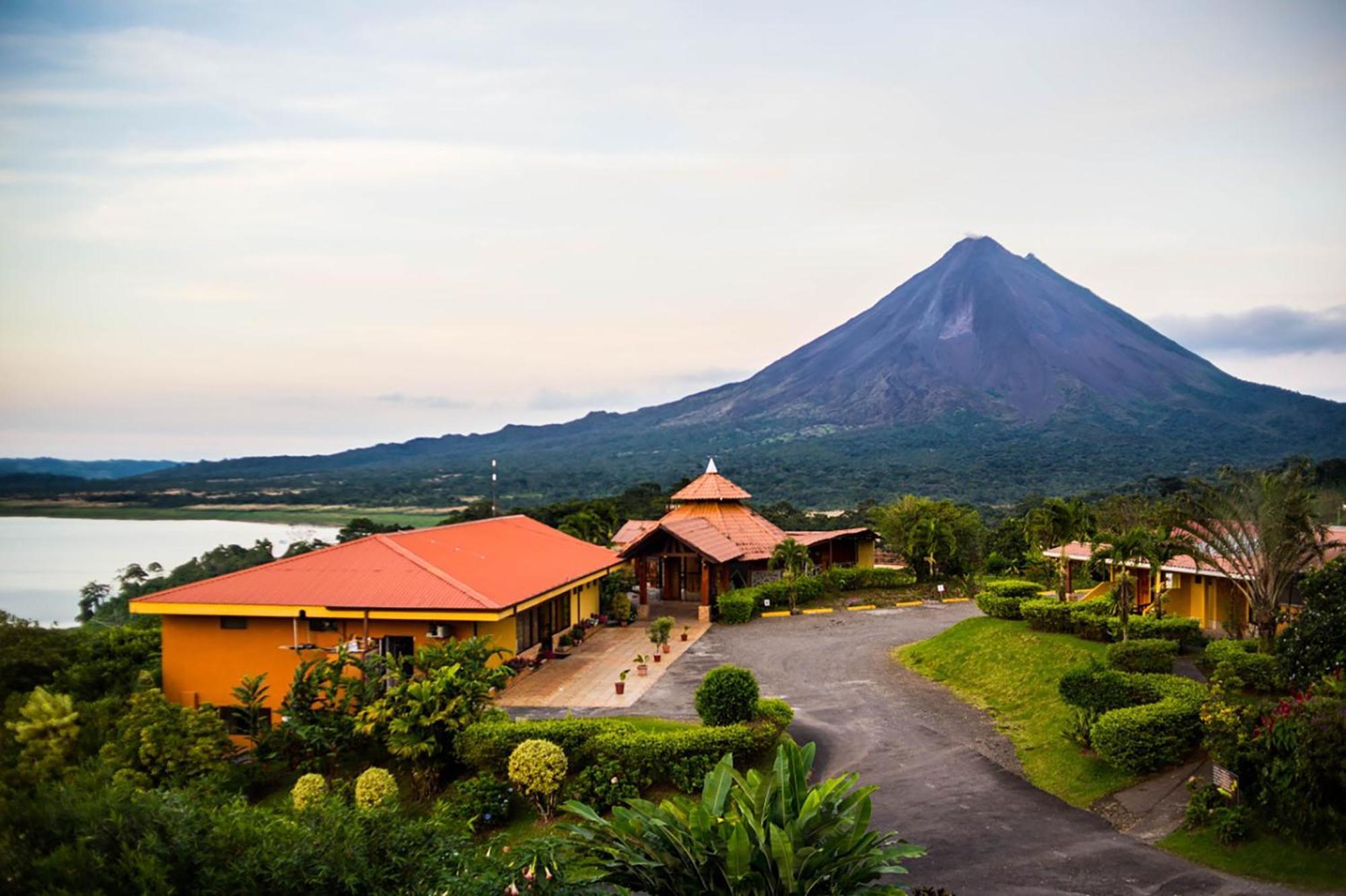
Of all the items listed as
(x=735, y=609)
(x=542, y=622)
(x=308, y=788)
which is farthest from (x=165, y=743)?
(x=735, y=609)

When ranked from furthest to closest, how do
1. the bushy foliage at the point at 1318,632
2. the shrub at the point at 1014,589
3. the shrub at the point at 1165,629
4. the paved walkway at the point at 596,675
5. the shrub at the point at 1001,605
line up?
1. the shrub at the point at 1014,589
2. the shrub at the point at 1001,605
3. the paved walkway at the point at 596,675
4. the shrub at the point at 1165,629
5. the bushy foliage at the point at 1318,632

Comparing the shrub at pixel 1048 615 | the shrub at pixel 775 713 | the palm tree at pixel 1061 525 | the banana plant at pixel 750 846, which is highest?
the palm tree at pixel 1061 525

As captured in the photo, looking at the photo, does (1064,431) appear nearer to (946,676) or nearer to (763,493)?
(763,493)

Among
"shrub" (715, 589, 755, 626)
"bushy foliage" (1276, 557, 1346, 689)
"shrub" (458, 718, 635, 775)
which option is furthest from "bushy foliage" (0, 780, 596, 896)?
"shrub" (715, 589, 755, 626)

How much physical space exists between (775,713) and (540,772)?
14.1ft

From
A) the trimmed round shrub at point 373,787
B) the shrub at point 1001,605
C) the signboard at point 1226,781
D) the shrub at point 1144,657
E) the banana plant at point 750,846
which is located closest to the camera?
the banana plant at point 750,846

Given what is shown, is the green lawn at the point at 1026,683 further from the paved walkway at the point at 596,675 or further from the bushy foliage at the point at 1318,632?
the paved walkway at the point at 596,675

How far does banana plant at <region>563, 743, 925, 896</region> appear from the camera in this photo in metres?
6.89

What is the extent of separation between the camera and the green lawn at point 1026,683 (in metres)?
13.7

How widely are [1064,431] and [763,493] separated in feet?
131

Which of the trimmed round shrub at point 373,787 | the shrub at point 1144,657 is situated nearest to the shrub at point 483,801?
the trimmed round shrub at point 373,787

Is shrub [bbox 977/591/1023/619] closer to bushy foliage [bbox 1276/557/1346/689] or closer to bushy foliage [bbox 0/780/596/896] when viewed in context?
bushy foliage [bbox 1276/557/1346/689]

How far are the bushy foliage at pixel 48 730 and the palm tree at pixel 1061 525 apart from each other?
24.3 metres

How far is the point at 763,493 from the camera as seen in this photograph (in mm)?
87188
